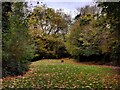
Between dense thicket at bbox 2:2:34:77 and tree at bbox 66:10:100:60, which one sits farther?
tree at bbox 66:10:100:60

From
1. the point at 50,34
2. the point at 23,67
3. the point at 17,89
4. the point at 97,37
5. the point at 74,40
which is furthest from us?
the point at 50,34

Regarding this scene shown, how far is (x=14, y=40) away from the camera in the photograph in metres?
16.0

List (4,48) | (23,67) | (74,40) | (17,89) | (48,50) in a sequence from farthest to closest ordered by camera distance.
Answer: (48,50) < (74,40) < (23,67) < (4,48) < (17,89)

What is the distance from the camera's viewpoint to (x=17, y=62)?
1595cm

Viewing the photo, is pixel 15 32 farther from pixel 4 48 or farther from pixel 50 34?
pixel 50 34

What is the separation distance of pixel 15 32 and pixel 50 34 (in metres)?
23.8

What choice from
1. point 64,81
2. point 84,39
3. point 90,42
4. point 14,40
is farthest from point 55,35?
point 64,81

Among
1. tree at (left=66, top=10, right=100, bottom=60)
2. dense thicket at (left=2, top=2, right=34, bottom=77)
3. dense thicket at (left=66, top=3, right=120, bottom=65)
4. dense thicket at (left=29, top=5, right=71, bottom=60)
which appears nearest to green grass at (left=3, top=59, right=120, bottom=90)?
dense thicket at (left=2, top=2, right=34, bottom=77)

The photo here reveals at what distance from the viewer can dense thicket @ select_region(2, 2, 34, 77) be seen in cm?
1523

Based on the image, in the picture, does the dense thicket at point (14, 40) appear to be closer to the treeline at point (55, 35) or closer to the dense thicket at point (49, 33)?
the treeline at point (55, 35)

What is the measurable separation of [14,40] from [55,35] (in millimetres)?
23392

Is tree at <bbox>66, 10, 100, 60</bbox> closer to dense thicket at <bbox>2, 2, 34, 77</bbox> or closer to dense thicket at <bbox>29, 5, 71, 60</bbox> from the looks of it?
dense thicket at <bbox>29, 5, 71, 60</bbox>

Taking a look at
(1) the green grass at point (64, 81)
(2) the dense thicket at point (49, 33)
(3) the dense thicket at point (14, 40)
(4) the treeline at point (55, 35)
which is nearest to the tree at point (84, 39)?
(4) the treeline at point (55, 35)

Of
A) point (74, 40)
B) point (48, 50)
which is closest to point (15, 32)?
point (74, 40)
